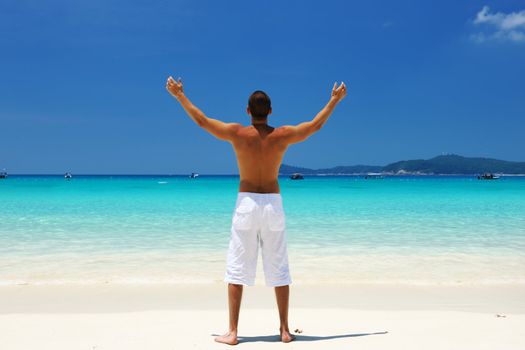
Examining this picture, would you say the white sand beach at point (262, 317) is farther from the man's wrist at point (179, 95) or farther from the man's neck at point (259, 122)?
the man's wrist at point (179, 95)

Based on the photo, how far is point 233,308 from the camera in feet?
14.3

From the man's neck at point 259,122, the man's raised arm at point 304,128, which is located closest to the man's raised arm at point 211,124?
the man's neck at point 259,122

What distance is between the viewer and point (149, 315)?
559cm

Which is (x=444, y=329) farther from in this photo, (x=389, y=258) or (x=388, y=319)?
(x=389, y=258)

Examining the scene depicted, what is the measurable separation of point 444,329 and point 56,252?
8.81m

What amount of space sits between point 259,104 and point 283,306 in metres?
1.73

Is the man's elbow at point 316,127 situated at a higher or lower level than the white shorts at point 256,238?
higher

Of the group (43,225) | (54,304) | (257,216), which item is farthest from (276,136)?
(43,225)

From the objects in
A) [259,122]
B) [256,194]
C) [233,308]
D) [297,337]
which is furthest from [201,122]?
[297,337]

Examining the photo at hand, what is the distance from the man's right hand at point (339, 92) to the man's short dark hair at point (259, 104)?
0.59m

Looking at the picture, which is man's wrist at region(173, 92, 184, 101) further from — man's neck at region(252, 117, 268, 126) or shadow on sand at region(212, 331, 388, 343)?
shadow on sand at region(212, 331, 388, 343)

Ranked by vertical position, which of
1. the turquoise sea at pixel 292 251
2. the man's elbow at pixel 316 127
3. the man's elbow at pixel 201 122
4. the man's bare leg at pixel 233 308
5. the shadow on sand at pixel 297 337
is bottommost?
the turquoise sea at pixel 292 251

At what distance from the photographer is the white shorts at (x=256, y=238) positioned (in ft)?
13.8

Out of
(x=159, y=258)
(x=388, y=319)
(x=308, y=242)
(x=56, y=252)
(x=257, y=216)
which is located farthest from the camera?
(x=308, y=242)
